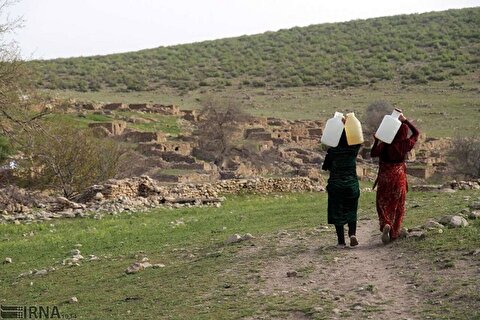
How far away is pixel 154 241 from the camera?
13.9m

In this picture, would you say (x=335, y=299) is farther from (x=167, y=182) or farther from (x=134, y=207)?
(x=167, y=182)

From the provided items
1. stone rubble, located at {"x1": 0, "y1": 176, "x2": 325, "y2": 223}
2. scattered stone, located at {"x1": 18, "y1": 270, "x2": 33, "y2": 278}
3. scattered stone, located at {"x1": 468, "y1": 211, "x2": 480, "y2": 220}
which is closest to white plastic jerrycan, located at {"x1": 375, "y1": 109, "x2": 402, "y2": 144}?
scattered stone, located at {"x1": 468, "y1": 211, "x2": 480, "y2": 220}

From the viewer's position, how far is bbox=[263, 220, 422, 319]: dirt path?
7544mm

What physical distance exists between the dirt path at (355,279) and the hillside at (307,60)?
2121 inches

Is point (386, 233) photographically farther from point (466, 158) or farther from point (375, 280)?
point (466, 158)

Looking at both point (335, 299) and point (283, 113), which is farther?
point (283, 113)

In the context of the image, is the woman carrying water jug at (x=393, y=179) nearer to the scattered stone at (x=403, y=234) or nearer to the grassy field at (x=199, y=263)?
the scattered stone at (x=403, y=234)

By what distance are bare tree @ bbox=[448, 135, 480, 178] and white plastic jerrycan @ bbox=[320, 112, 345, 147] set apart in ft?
58.5

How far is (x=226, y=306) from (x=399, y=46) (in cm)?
7237

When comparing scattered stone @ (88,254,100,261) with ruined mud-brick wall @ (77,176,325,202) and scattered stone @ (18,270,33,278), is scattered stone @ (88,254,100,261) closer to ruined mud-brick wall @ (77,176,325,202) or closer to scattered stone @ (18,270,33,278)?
scattered stone @ (18,270,33,278)

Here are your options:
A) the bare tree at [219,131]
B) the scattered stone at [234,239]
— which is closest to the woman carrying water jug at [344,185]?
the scattered stone at [234,239]

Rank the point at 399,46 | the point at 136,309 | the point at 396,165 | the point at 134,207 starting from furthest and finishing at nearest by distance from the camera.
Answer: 1. the point at 399,46
2. the point at 134,207
3. the point at 396,165
4. the point at 136,309

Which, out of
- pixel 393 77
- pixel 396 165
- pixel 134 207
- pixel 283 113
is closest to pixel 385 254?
pixel 396 165

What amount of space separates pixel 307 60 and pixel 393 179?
66.7 metres
